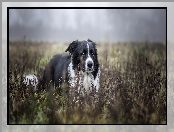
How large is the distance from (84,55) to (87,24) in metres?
0.54

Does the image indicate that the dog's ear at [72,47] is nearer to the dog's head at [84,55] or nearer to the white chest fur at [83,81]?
the dog's head at [84,55]

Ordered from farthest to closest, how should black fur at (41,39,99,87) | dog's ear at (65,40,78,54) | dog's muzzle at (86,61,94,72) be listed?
dog's ear at (65,40,78,54) < black fur at (41,39,99,87) < dog's muzzle at (86,61,94,72)

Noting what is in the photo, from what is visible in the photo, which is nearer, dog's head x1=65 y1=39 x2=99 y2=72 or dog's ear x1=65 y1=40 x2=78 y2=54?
dog's head x1=65 y1=39 x2=99 y2=72

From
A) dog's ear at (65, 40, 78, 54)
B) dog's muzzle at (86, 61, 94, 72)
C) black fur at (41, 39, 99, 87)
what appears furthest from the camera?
dog's ear at (65, 40, 78, 54)

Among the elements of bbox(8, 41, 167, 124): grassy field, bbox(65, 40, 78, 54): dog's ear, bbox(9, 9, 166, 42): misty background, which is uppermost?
bbox(9, 9, 166, 42): misty background

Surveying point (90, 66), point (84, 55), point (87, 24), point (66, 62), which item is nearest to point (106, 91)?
point (90, 66)

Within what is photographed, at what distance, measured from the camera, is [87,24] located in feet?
40.0

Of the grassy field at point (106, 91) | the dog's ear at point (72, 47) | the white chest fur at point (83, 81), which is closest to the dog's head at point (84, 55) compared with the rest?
the dog's ear at point (72, 47)

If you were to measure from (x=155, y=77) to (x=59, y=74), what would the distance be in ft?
4.79

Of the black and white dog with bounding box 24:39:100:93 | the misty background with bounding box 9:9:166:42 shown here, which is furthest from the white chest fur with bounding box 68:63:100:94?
the misty background with bounding box 9:9:166:42

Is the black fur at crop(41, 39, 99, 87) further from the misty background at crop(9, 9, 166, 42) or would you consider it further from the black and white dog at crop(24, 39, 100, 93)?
the misty background at crop(9, 9, 166, 42)

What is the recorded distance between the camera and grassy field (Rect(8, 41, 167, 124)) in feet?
39.2

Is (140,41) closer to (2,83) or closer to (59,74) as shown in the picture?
(59,74)

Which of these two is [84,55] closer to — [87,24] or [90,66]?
[90,66]
